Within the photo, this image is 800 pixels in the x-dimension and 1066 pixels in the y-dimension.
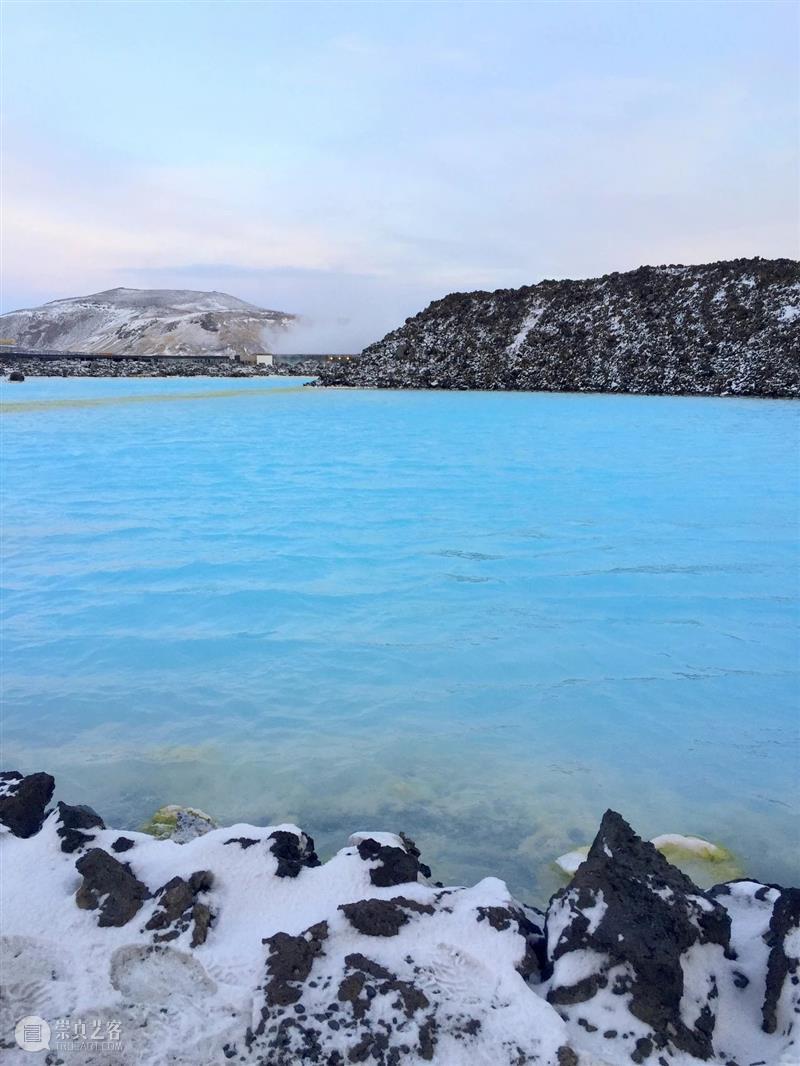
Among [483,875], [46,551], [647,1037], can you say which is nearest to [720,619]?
[483,875]

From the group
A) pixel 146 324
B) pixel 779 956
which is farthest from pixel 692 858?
pixel 146 324

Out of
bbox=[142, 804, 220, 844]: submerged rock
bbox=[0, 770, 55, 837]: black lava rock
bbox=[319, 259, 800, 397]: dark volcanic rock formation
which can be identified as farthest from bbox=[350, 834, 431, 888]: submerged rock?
bbox=[319, 259, 800, 397]: dark volcanic rock formation

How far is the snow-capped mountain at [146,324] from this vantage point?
350 ft

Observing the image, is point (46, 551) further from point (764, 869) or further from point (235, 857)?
point (764, 869)

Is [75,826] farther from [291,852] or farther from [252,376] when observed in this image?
[252,376]

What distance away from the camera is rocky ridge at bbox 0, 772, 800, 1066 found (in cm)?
188

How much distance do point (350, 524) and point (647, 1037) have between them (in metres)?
8.27

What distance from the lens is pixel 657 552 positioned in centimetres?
818

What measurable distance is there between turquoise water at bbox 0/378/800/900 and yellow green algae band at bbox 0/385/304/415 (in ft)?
54.2

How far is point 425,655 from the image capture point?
5449 millimetres

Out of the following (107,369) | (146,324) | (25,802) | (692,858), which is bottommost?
(692,858)

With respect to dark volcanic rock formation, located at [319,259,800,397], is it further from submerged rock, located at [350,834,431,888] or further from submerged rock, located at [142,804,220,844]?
submerged rock, located at [350,834,431,888]

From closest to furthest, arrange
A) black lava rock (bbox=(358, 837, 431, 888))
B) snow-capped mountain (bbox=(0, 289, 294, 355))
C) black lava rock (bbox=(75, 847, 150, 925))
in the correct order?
1. black lava rock (bbox=(75, 847, 150, 925))
2. black lava rock (bbox=(358, 837, 431, 888))
3. snow-capped mountain (bbox=(0, 289, 294, 355))

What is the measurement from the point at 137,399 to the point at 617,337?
23.3m
